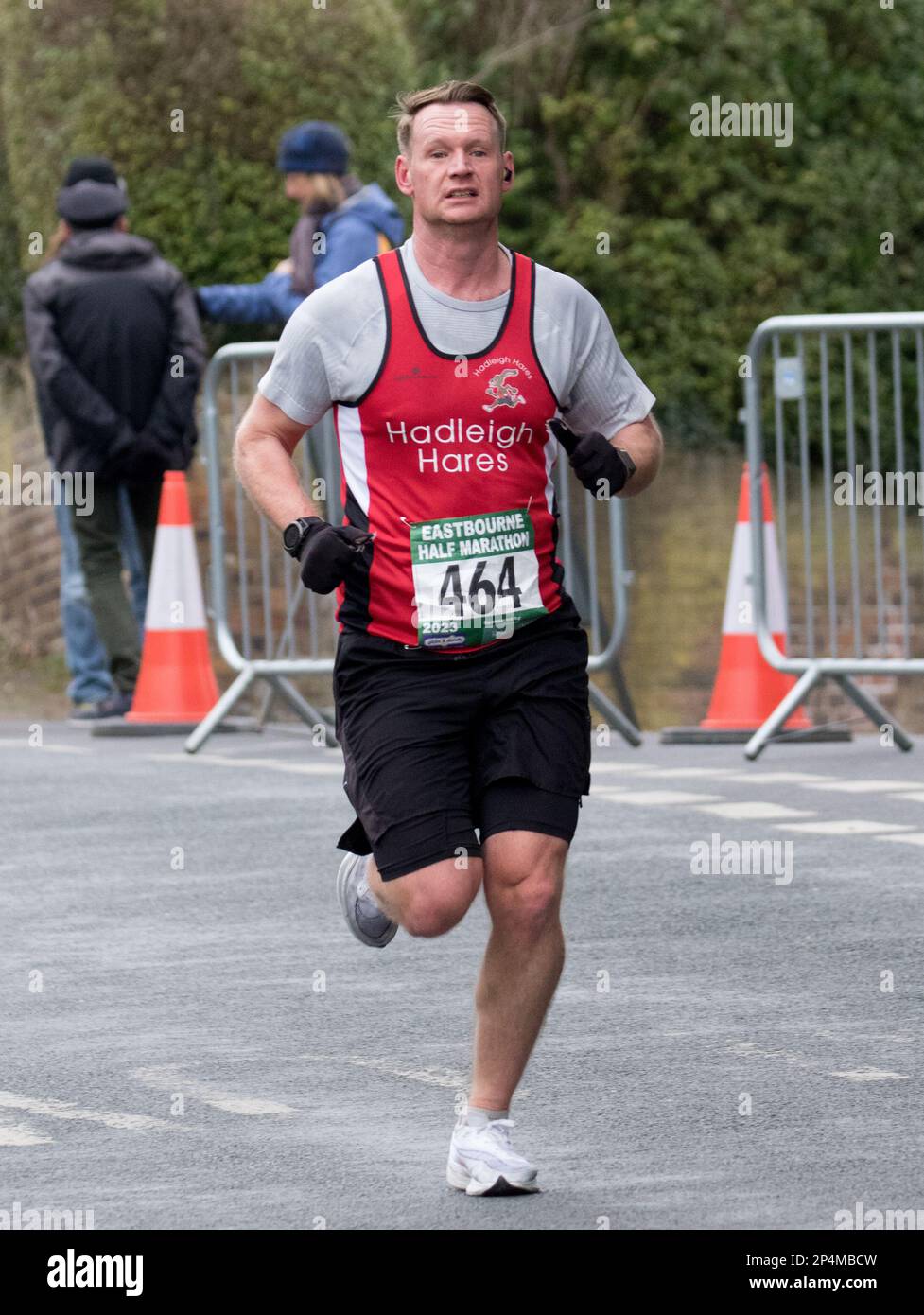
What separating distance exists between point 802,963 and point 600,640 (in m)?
5.71

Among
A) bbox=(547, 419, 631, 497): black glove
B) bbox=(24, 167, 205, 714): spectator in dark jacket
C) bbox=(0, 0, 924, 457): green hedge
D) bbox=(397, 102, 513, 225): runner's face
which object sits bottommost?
bbox=(0, 0, 924, 457): green hedge

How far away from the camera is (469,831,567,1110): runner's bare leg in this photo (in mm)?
5426

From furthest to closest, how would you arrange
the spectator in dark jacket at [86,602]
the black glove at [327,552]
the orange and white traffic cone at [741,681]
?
the spectator in dark jacket at [86,602] < the orange and white traffic cone at [741,681] < the black glove at [327,552]

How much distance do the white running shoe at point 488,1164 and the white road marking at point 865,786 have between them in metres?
5.90

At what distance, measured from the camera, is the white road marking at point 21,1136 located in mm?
5773

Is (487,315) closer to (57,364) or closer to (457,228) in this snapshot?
(457,228)

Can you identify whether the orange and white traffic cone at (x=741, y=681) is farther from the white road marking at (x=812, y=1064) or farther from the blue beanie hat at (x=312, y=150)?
the white road marking at (x=812, y=1064)

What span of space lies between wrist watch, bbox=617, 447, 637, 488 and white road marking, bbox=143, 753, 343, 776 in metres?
6.39

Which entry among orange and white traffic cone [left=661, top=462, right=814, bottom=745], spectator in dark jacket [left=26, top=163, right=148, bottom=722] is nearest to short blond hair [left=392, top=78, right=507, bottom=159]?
orange and white traffic cone [left=661, top=462, right=814, bottom=745]

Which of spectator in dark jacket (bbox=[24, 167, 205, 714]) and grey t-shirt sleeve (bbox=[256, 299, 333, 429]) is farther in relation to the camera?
spectator in dark jacket (bbox=[24, 167, 205, 714])

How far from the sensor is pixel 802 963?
7.70 meters

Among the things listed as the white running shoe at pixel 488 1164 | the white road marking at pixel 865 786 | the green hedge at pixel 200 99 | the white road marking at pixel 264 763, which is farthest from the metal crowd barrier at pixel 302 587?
the green hedge at pixel 200 99

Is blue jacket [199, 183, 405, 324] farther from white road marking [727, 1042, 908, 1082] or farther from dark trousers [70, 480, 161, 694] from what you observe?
white road marking [727, 1042, 908, 1082]
